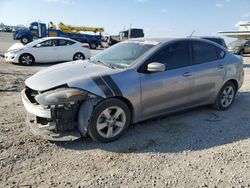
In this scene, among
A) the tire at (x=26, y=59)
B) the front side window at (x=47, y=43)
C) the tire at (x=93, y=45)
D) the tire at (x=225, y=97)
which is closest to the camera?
the tire at (x=225, y=97)

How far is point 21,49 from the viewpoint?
12.5m

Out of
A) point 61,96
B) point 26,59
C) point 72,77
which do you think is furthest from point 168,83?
point 26,59

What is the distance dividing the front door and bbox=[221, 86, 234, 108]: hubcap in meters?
1.22

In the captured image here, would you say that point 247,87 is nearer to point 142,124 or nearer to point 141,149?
point 142,124

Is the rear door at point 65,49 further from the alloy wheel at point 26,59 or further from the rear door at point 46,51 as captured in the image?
the alloy wheel at point 26,59

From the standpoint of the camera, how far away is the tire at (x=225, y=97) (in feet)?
19.1

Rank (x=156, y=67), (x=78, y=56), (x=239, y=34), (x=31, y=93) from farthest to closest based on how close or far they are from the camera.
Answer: (x=239, y=34), (x=78, y=56), (x=31, y=93), (x=156, y=67)

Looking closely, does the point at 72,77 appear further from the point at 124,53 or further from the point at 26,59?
the point at 26,59

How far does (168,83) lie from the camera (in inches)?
185

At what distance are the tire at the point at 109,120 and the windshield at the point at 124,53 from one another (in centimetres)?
77

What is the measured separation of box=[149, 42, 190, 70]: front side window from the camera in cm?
475

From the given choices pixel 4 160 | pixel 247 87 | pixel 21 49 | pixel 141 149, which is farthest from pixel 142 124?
pixel 21 49

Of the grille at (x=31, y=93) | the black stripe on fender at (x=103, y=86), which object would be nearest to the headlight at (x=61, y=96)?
the black stripe on fender at (x=103, y=86)

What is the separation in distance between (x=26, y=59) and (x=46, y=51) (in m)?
1.08
